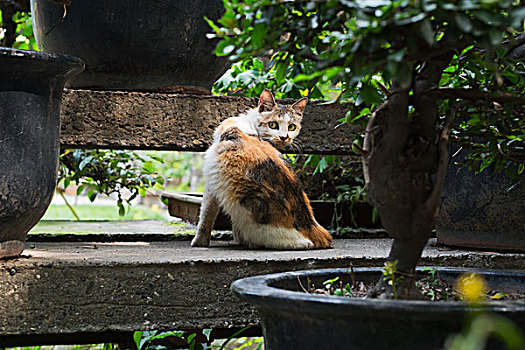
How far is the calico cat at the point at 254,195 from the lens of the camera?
2.23m

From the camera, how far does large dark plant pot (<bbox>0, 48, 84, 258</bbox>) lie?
1687 millimetres

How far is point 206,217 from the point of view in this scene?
240 cm

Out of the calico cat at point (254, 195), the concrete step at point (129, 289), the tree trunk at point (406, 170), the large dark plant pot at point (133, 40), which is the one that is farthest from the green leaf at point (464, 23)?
the large dark plant pot at point (133, 40)

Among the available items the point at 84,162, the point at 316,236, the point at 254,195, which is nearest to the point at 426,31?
the point at 254,195

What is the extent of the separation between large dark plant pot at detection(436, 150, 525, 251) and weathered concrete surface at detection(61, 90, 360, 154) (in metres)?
0.56

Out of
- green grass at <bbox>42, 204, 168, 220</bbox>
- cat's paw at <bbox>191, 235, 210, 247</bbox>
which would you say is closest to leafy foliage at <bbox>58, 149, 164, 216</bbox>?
cat's paw at <bbox>191, 235, 210, 247</bbox>

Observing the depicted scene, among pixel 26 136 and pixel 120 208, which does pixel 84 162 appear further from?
pixel 26 136

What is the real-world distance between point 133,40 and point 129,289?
1051 millimetres

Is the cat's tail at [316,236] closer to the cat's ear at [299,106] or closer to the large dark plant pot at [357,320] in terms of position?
the cat's ear at [299,106]

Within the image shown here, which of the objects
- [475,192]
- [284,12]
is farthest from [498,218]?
[284,12]

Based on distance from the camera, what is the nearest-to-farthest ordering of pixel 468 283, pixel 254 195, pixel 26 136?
1. pixel 468 283
2. pixel 26 136
3. pixel 254 195

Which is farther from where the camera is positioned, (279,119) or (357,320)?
(279,119)

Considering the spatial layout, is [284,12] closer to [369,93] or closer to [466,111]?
[369,93]

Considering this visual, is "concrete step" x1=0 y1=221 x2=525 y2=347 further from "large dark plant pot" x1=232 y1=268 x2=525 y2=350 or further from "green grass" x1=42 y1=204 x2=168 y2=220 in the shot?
"green grass" x1=42 y1=204 x2=168 y2=220
